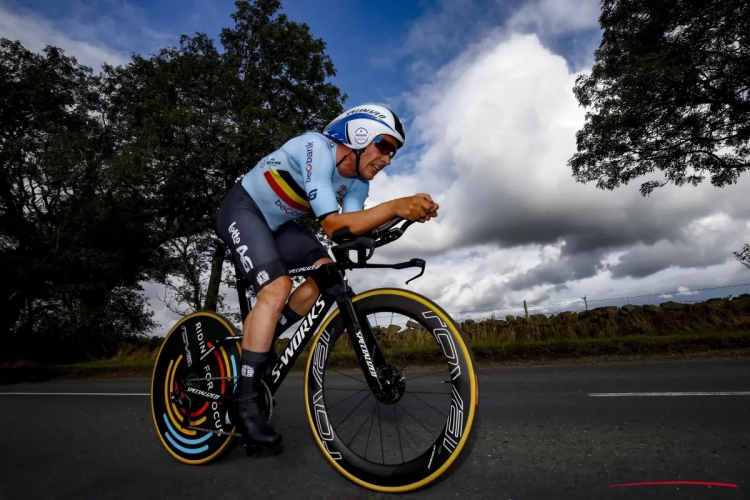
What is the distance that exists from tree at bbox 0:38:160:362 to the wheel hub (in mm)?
16948

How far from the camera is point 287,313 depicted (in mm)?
2844

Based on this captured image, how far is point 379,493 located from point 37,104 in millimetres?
23539

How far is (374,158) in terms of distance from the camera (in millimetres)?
2482

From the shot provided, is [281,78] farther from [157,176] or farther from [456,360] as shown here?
[456,360]

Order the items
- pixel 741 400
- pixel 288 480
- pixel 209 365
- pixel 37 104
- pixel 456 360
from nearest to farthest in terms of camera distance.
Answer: pixel 456 360, pixel 288 480, pixel 209 365, pixel 741 400, pixel 37 104

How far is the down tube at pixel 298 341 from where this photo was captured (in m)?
2.61

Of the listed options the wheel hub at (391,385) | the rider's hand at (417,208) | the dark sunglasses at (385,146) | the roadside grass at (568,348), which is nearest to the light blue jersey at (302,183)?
the dark sunglasses at (385,146)

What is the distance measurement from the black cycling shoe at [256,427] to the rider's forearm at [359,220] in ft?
3.37

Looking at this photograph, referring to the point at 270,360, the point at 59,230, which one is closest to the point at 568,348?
the point at 270,360

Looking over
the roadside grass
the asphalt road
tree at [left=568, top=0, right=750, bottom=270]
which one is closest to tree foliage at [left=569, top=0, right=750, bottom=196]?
tree at [left=568, top=0, right=750, bottom=270]

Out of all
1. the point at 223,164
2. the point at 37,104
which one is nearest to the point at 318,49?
the point at 223,164

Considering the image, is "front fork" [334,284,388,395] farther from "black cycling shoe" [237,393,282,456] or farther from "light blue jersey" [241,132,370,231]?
"black cycling shoe" [237,393,282,456]

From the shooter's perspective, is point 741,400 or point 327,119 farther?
point 327,119

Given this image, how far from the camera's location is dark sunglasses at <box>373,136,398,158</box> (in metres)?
2.44
